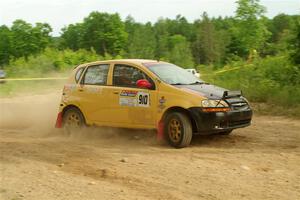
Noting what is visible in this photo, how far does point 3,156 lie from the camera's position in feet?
26.1

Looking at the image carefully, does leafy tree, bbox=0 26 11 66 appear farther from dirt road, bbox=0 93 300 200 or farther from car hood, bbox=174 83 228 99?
car hood, bbox=174 83 228 99

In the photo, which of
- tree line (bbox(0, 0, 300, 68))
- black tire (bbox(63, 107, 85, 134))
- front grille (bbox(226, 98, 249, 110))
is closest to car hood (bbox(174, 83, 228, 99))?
front grille (bbox(226, 98, 249, 110))

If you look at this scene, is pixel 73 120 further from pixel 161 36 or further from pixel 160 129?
pixel 161 36

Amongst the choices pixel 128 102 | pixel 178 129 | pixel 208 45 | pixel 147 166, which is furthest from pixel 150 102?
pixel 208 45

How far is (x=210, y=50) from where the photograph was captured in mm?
98312

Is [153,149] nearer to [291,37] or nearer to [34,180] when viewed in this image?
[34,180]

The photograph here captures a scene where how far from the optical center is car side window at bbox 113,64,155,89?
372 inches

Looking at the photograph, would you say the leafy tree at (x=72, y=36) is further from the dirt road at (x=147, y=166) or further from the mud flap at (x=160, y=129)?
the mud flap at (x=160, y=129)

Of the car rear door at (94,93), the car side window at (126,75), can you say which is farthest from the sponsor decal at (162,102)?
the car rear door at (94,93)

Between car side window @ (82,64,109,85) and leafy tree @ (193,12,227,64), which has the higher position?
leafy tree @ (193,12,227,64)

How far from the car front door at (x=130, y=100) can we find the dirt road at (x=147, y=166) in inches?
18.2

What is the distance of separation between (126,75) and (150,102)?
930 mm

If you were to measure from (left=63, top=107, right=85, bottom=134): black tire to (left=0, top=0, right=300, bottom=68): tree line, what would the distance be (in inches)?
317

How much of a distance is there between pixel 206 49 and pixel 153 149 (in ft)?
301
